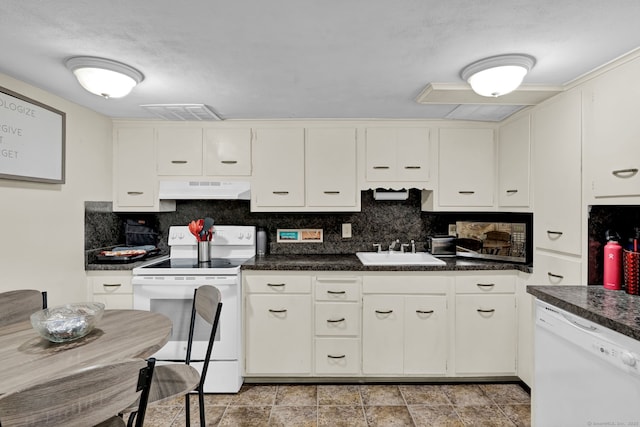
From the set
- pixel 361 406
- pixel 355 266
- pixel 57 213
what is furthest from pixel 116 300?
pixel 361 406

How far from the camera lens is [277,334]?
2.57m

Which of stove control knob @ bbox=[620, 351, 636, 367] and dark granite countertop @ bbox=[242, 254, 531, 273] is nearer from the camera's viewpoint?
stove control knob @ bbox=[620, 351, 636, 367]

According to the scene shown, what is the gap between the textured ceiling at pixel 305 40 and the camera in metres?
1.31

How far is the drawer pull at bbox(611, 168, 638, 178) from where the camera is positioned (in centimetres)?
160

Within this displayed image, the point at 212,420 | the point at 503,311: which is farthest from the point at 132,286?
the point at 503,311

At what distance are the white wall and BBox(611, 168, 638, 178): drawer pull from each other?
3315mm

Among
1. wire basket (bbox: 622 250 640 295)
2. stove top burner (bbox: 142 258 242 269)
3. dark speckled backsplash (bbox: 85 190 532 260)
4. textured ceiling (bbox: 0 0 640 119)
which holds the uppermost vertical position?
textured ceiling (bbox: 0 0 640 119)

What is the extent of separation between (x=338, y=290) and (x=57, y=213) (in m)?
2.06

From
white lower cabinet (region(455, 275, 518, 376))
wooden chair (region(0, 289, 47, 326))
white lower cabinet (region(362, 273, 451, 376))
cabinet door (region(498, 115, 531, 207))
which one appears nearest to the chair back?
wooden chair (region(0, 289, 47, 326))

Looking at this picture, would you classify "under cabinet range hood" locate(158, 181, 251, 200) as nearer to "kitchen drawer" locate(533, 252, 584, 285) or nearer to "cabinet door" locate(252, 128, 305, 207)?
"cabinet door" locate(252, 128, 305, 207)

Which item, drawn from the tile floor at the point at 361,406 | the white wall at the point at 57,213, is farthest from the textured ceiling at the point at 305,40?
the tile floor at the point at 361,406

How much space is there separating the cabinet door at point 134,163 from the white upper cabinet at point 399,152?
6.07 feet

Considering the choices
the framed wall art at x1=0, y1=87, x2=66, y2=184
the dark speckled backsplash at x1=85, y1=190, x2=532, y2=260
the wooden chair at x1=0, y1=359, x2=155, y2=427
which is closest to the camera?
the wooden chair at x1=0, y1=359, x2=155, y2=427

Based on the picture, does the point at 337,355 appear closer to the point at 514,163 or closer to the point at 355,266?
the point at 355,266
